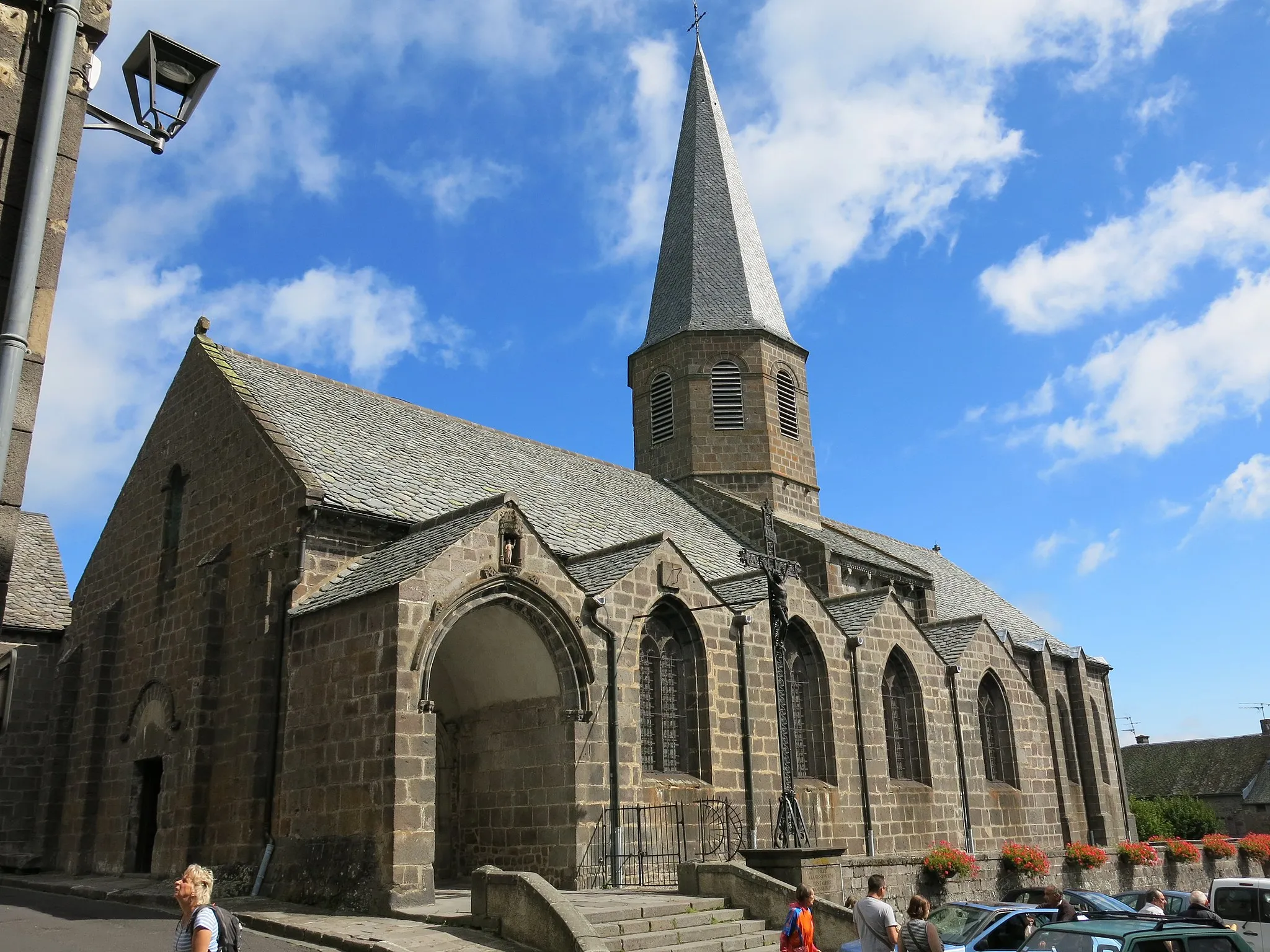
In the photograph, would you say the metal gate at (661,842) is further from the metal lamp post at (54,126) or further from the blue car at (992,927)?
the metal lamp post at (54,126)

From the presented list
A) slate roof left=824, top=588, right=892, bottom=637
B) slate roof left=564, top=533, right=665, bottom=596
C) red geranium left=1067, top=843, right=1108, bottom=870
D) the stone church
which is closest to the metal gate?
the stone church

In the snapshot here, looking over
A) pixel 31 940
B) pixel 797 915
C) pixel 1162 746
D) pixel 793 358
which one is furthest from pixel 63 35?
pixel 1162 746

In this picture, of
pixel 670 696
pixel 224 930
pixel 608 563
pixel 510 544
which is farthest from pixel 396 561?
pixel 224 930

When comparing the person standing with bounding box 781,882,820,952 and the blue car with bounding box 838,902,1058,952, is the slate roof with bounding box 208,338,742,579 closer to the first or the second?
the blue car with bounding box 838,902,1058,952

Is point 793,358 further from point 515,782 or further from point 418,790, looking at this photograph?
point 418,790

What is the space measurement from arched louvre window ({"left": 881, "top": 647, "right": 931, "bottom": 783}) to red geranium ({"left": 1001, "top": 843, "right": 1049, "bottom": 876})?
3.99 meters

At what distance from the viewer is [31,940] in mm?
12234

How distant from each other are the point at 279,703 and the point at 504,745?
378cm

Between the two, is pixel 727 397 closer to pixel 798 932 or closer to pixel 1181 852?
pixel 1181 852

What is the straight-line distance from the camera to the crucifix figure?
14859 millimetres

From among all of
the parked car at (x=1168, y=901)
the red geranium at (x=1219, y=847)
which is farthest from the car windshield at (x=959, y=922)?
the red geranium at (x=1219, y=847)

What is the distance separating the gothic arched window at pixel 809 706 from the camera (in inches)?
883

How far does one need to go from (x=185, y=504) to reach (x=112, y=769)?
526cm

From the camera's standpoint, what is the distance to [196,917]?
6.20m
